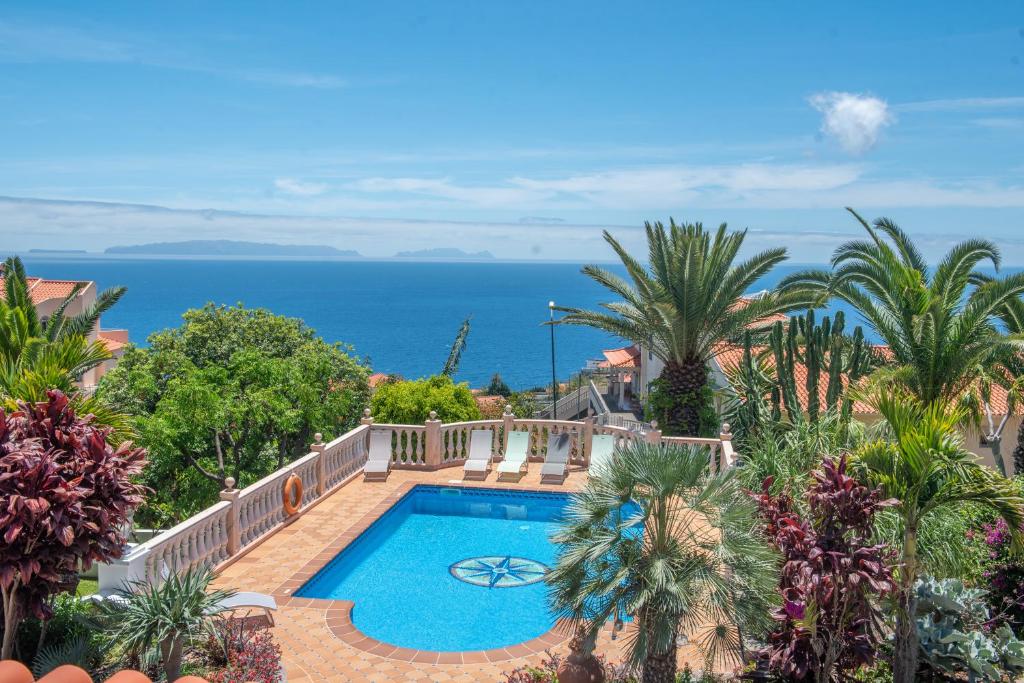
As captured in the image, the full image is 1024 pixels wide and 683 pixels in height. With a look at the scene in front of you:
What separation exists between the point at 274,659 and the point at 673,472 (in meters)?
4.86

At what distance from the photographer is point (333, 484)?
52.3ft

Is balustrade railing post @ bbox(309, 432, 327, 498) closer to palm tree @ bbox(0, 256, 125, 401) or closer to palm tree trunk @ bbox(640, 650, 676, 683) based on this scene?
palm tree @ bbox(0, 256, 125, 401)

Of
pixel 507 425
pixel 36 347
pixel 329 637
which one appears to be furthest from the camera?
pixel 507 425

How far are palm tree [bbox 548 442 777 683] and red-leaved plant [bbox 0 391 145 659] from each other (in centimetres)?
461

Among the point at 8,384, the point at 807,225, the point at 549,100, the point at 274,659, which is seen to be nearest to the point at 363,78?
the point at 549,100

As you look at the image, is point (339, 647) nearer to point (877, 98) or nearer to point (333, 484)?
point (333, 484)

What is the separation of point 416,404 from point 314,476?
511 cm

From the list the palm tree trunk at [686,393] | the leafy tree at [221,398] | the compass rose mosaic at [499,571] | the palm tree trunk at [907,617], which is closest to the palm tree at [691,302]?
the palm tree trunk at [686,393]

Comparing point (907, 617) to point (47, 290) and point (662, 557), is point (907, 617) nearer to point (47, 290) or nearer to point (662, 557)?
point (662, 557)

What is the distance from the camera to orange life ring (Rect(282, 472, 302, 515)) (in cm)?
1356

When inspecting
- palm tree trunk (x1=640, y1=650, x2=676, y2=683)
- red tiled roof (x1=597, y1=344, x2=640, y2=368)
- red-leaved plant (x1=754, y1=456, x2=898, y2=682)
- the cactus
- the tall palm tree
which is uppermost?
the tall palm tree

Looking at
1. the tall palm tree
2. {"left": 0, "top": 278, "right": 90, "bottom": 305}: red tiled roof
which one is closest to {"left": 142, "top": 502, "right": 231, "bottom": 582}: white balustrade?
the tall palm tree

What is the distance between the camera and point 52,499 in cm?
737

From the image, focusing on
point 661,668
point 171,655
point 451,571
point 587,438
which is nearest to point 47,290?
point 587,438
